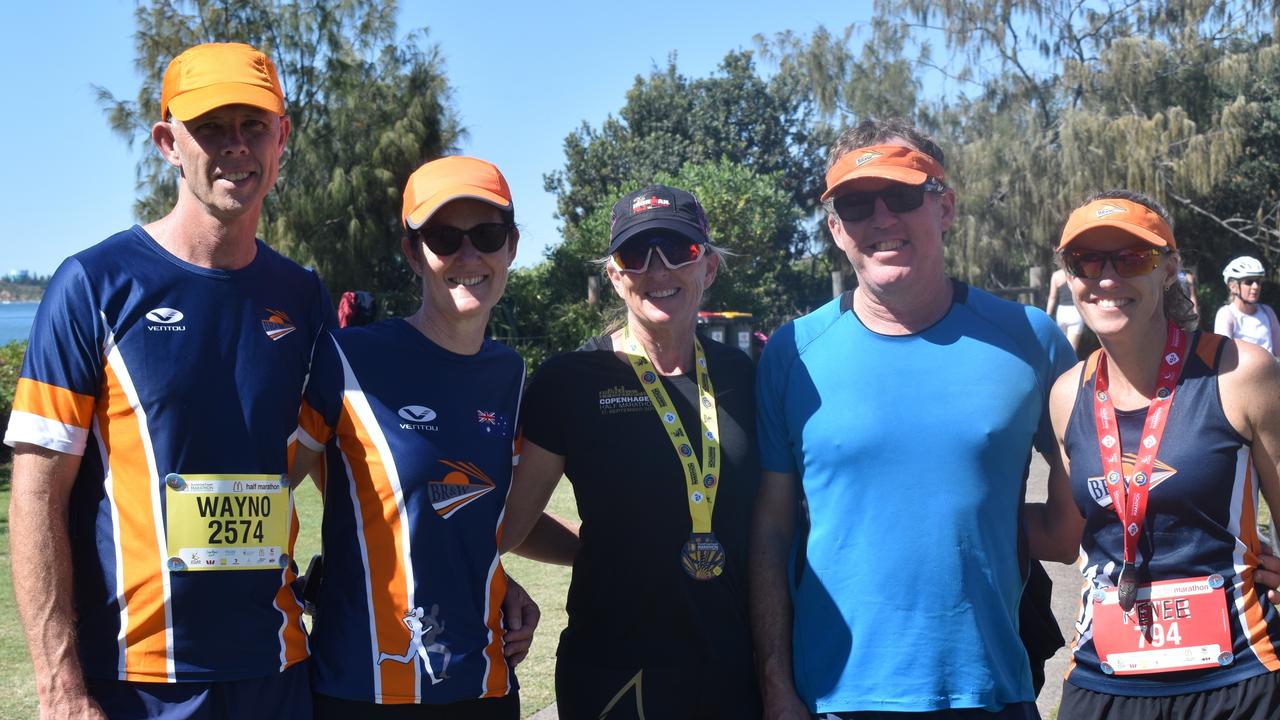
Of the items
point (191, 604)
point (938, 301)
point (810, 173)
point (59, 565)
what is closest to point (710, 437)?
point (938, 301)

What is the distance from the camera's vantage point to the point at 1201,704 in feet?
9.97

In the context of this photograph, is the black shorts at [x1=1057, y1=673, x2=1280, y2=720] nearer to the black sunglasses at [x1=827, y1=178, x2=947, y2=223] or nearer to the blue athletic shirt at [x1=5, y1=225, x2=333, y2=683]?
the black sunglasses at [x1=827, y1=178, x2=947, y2=223]

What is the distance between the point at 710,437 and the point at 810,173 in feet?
155

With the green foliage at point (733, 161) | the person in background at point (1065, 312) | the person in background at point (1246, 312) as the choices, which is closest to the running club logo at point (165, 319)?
the person in background at point (1246, 312)

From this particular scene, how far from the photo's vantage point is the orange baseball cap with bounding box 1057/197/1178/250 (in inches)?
124

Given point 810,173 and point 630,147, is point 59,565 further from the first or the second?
point 810,173

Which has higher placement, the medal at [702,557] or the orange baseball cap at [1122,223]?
the orange baseball cap at [1122,223]

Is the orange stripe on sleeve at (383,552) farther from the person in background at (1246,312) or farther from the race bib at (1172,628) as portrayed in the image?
the person in background at (1246,312)

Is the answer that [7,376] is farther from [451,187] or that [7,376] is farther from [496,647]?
[496,647]

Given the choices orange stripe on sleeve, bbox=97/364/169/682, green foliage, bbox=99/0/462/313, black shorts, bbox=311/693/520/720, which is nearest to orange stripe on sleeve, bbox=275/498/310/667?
black shorts, bbox=311/693/520/720

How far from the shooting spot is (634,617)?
3127 mm

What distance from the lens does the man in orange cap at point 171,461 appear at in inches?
101

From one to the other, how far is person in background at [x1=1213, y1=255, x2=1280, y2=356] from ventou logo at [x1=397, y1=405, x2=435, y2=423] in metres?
9.65

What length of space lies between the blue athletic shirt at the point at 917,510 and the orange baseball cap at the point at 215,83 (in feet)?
5.38
